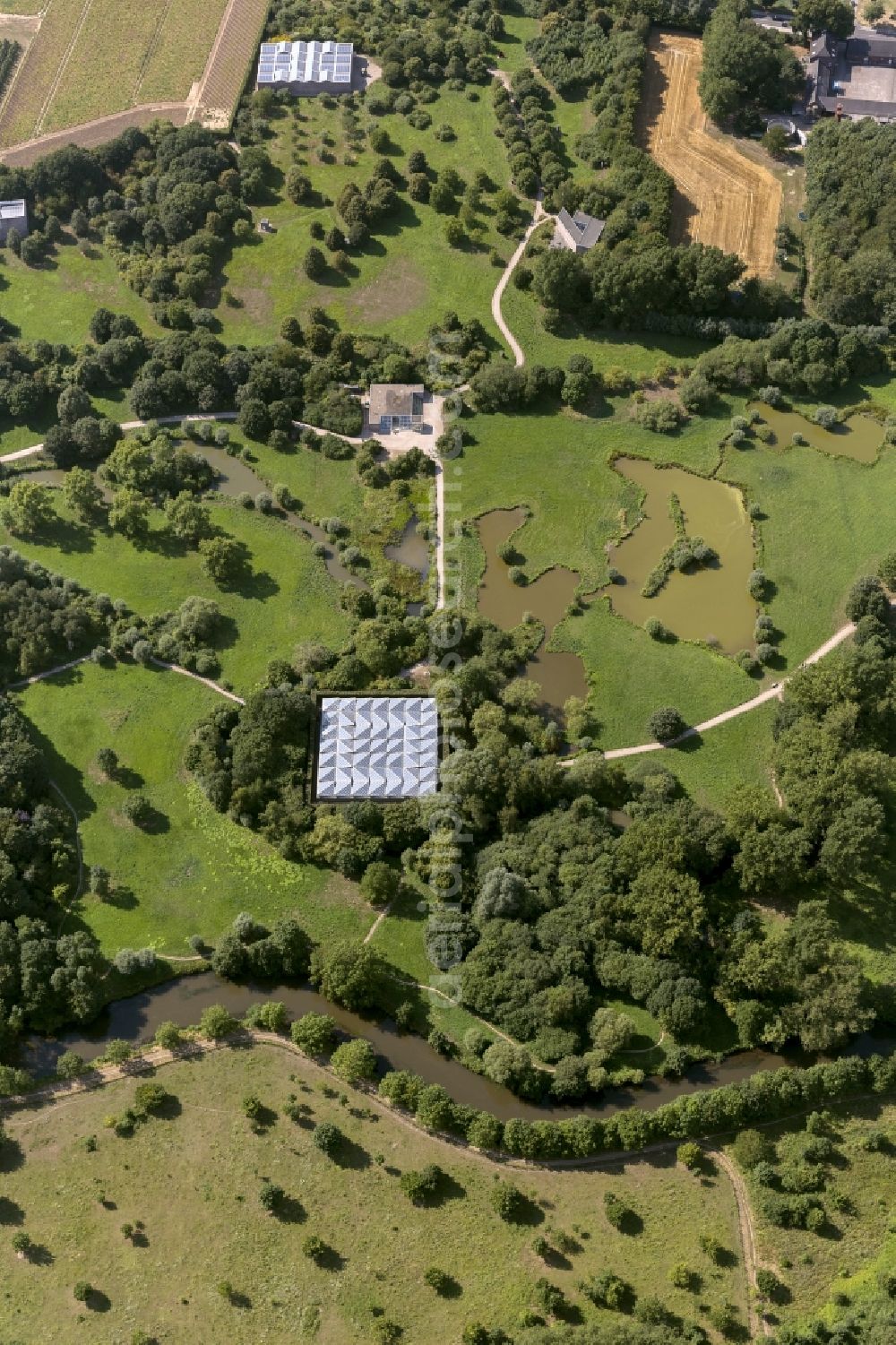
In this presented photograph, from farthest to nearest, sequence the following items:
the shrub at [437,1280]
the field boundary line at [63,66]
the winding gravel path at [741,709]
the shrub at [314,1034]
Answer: the field boundary line at [63,66] → the winding gravel path at [741,709] → the shrub at [314,1034] → the shrub at [437,1280]

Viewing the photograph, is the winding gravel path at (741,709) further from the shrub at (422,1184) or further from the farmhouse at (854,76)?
the farmhouse at (854,76)

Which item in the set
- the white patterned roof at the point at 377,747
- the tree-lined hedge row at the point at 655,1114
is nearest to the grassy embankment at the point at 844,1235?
the tree-lined hedge row at the point at 655,1114

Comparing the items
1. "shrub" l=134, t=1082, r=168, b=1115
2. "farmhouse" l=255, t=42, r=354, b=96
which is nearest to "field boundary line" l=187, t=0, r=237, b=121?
"farmhouse" l=255, t=42, r=354, b=96

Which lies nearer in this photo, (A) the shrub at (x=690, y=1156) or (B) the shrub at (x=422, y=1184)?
(B) the shrub at (x=422, y=1184)

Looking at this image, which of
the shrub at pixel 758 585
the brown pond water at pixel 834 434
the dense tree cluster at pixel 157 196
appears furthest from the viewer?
the dense tree cluster at pixel 157 196

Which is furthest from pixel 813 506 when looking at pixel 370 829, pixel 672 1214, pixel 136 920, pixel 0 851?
pixel 0 851

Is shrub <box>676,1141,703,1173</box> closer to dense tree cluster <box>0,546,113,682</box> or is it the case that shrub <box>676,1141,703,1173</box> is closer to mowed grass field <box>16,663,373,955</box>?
mowed grass field <box>16,663,373,955</box>
